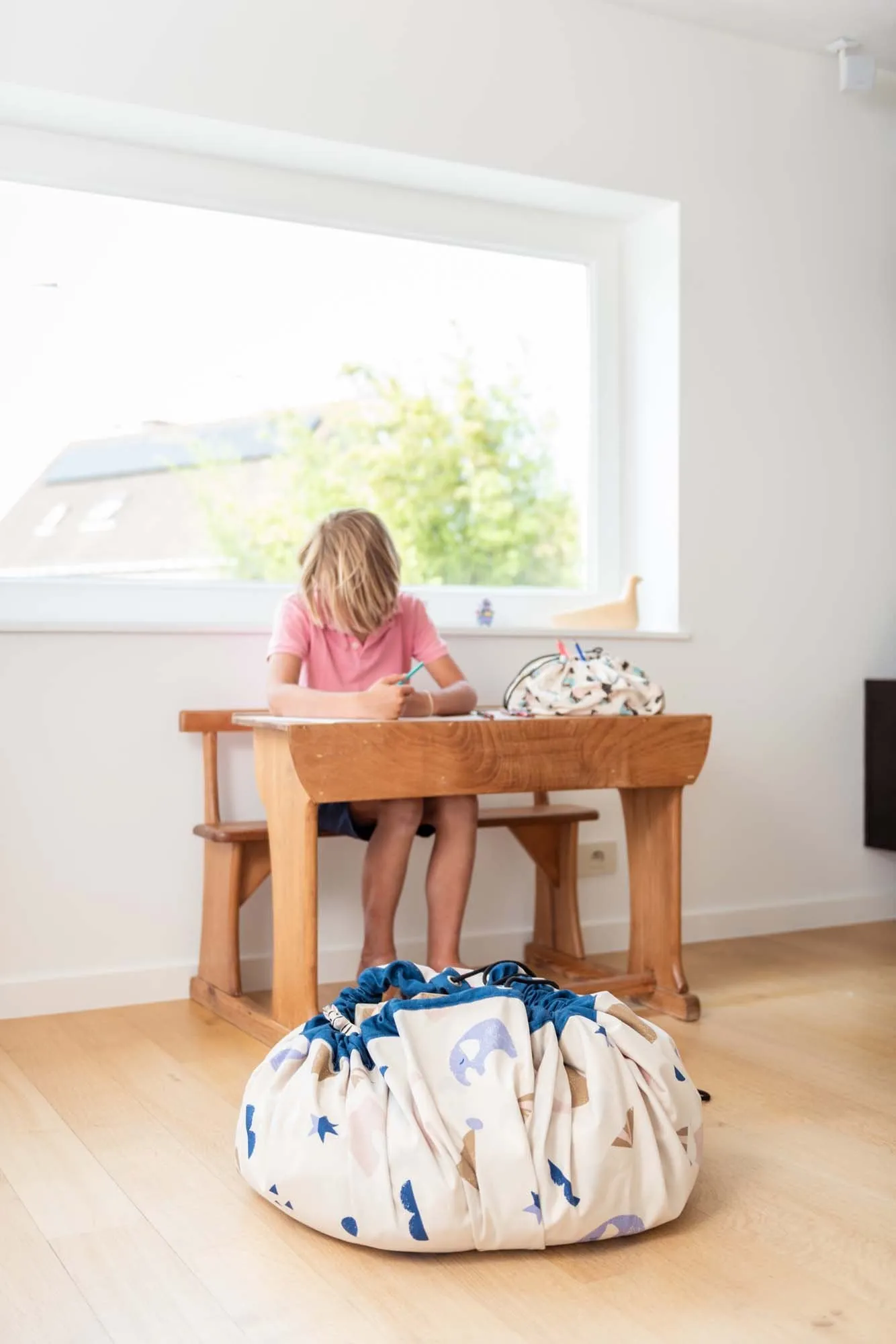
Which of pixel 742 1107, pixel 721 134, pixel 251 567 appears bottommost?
pixel 742 1107

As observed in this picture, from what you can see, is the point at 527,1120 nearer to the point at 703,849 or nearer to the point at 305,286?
the point at 703,849

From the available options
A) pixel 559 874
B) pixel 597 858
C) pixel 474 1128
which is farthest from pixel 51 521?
pixel 474 1128

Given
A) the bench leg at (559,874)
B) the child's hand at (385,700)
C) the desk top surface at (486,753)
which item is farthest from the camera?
the bench leg at (559,874)

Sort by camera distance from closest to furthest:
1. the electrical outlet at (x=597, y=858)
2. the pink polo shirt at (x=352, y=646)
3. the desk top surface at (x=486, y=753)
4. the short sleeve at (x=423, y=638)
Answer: the desk top surface at (x=486, y=753) < the pink polo shirt at (x=352, y=646) < the short sleeve at (x=423, y=638) < the electrical outlet at (x=597, y=858)

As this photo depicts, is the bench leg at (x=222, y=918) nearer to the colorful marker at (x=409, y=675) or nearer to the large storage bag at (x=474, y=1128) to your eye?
the colorful marker at (x=409, y=675)

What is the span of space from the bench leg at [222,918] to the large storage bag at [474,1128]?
1.00 metres

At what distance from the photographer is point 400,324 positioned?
3.46 m

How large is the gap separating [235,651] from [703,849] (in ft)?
4.49

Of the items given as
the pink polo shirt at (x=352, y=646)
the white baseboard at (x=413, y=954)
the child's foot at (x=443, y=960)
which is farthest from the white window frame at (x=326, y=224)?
the child's foot at (x=443, y=960)

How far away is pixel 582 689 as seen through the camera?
108 inches

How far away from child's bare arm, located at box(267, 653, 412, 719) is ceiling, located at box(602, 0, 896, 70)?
1.93m

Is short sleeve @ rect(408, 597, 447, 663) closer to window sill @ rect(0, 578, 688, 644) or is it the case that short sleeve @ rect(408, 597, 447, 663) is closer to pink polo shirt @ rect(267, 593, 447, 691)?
pink polo shirt @ rect(267, 593, 447, 691)

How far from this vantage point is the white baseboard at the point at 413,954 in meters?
2.81

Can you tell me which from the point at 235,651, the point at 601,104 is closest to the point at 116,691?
the point at 235,651
